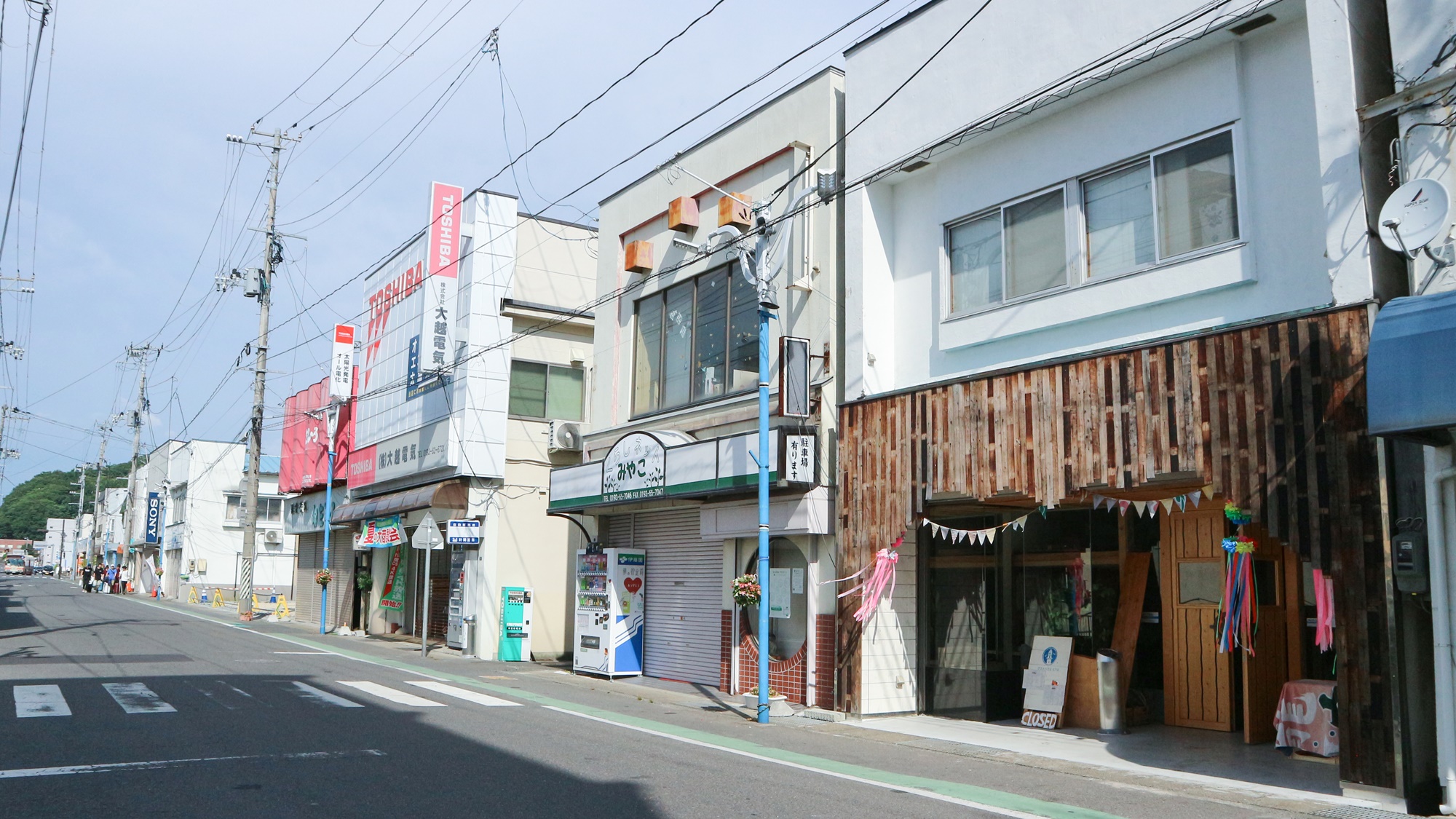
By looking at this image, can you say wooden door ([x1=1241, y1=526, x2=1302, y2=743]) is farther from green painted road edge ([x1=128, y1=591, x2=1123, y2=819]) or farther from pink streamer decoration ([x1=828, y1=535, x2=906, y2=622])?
green painted road edge ([x1=128, y1=591, x2=1123, y2=819])

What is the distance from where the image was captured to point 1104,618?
1344cm

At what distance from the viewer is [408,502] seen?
1006 inches

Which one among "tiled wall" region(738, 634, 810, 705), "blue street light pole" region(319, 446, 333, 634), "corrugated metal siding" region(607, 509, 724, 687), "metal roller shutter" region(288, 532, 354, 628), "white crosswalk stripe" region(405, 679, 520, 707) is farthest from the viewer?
"metal roller shutter" region(288, 532, 354, 628)

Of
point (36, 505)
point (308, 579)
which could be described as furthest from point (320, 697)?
point (36, 505)

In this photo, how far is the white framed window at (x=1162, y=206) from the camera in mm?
10633

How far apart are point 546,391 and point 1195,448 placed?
17.2 meters

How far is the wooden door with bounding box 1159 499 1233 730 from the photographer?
496 inches

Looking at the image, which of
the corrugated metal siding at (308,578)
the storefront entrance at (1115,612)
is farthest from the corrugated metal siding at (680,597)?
the corrugated metal siding at (308,578)

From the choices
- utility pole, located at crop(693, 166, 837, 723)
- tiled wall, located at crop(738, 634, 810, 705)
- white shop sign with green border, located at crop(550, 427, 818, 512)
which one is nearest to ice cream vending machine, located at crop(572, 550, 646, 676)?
white shop sign with green border, located at crop(550, 427, 818, 512)

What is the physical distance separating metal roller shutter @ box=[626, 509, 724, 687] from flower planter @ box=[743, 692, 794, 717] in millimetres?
1835

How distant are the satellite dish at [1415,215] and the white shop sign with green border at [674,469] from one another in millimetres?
7438

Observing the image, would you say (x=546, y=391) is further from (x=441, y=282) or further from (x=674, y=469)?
(x=674, y=469)

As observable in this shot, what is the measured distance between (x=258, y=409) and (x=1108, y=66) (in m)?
28.8

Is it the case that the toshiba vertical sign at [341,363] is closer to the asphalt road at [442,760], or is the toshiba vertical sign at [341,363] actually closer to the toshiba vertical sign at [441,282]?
the toshiba vertical sign at [441,282]
